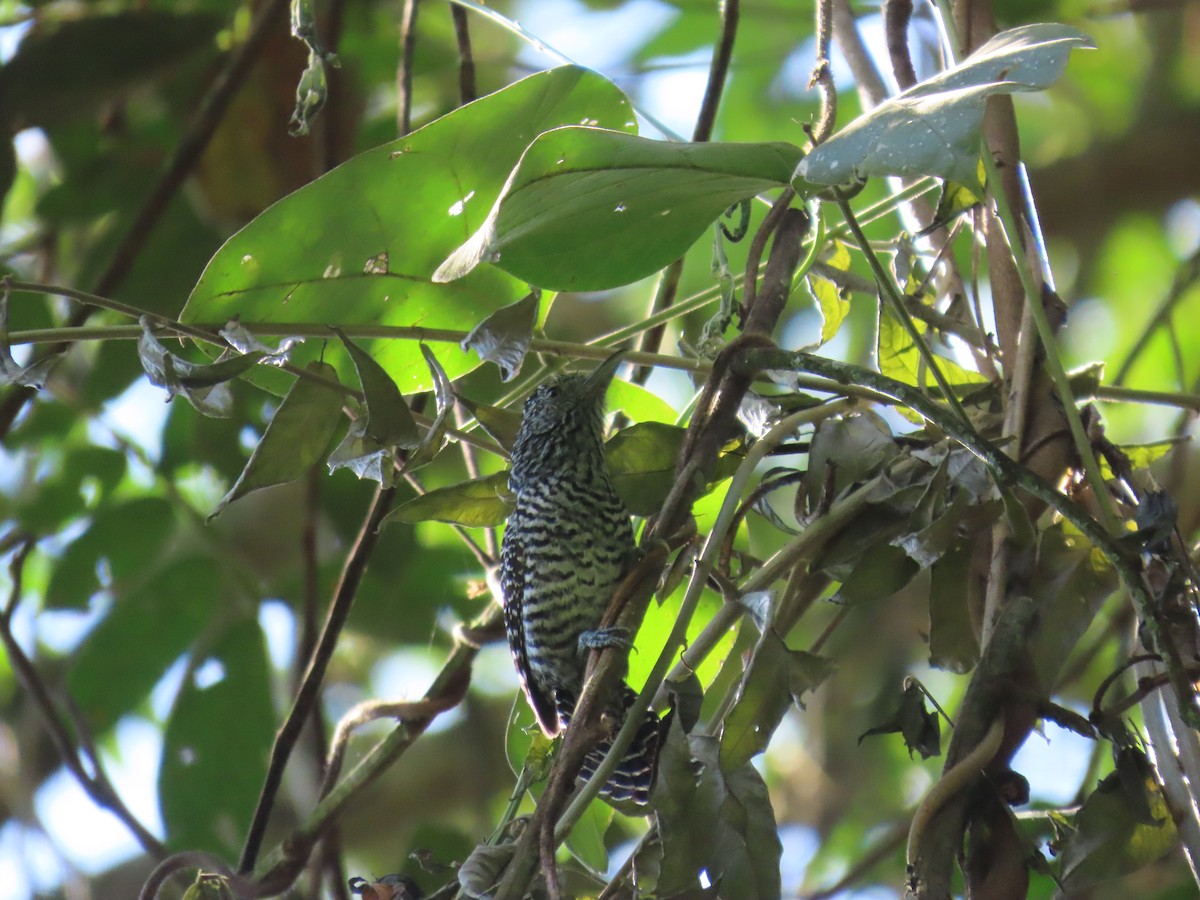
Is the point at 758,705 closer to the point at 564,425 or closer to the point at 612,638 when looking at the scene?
the point at 612,638

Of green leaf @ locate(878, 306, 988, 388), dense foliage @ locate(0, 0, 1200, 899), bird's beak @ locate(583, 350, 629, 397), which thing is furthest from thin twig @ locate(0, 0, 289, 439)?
green leaf @ locate(878, 306, 988, 388)

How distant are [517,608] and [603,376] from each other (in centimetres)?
35

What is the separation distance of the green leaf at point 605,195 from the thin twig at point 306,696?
56 cm

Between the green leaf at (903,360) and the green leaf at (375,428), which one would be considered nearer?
the green leaf at (375,428)

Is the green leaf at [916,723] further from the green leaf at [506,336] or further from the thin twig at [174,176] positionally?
the thin twig at [174,176]

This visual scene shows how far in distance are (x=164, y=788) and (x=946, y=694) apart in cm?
248

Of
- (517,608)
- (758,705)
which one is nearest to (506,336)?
(758,705)

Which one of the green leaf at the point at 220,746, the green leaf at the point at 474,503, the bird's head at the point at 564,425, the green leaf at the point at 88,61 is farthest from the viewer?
the green leaf at the point at 88,61

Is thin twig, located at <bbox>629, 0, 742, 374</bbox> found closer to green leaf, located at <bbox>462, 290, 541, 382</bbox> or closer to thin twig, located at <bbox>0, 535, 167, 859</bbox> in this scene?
green leaf, located at <bbox>462, 290, 541, 382</bbox>

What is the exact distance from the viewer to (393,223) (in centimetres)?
146

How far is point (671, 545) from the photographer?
1.25 meters

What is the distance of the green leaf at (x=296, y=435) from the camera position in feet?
4.34

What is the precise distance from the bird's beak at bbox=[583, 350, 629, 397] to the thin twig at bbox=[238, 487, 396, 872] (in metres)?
0.32

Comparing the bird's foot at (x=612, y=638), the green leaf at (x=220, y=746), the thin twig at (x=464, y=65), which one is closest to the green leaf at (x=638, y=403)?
the thin twig at (x=464, y=65)
